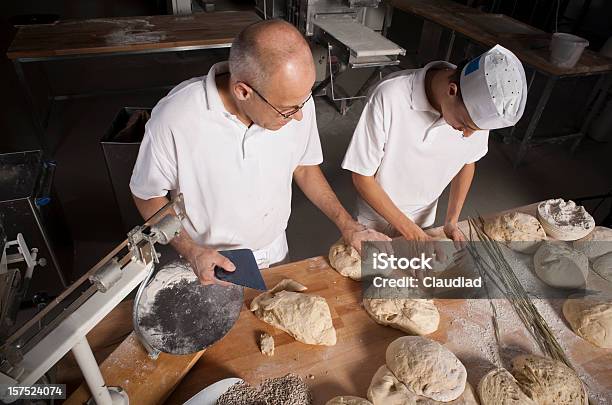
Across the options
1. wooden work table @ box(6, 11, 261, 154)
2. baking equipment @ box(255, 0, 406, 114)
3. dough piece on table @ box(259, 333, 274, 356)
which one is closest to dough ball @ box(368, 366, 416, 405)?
dough piece on table @ box(259, 333, 274, 356)

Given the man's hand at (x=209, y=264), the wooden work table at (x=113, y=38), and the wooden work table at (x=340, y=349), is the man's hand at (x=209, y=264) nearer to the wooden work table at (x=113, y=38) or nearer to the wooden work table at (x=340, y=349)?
the wooden work table at (x=340, y=349)

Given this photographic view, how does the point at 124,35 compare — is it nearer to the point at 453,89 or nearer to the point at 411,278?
the point at 453,89

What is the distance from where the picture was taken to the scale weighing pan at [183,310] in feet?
4.31

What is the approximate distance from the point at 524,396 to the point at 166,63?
6.41 metres

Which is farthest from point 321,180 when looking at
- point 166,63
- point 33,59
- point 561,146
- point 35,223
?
point 166,63

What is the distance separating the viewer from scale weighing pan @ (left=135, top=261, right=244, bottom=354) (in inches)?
51.7

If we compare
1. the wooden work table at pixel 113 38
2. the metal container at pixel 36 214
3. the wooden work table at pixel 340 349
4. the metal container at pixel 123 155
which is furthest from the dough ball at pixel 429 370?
the wooden work table at pixel 113 38

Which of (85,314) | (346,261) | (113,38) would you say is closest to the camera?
(85,314)

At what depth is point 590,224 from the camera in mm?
1996

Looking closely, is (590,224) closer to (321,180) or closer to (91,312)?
(321,180)

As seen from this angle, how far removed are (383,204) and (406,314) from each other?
2.04 ft

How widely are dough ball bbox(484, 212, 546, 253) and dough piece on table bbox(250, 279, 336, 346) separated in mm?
1052

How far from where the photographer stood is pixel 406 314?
156 cm

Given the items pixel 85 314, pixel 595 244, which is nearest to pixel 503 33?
pixel 595 244
